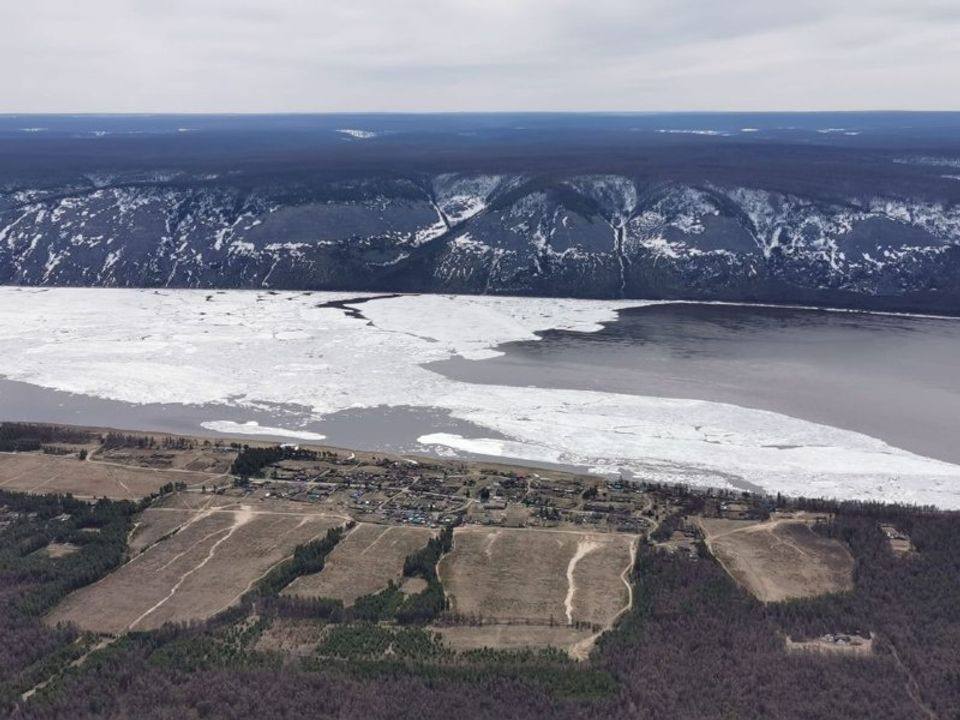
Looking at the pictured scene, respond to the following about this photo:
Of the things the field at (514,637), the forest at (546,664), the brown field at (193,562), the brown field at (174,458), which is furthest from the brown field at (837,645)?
the brown field at (174,458)

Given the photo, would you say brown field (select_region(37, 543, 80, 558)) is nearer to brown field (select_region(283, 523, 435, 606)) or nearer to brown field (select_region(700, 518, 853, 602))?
brown field (select_region(283, 523, 435, 606))

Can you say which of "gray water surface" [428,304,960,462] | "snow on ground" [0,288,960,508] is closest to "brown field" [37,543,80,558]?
"snow on ground" [0,288,960,508]

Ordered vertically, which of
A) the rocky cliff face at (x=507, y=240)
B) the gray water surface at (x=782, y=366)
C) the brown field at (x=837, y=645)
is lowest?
the brown field at (x=837, y=645)

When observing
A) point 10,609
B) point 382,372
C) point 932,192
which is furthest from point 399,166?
point 10,609

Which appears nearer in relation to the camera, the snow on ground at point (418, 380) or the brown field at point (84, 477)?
the brown field at point (84, 477)

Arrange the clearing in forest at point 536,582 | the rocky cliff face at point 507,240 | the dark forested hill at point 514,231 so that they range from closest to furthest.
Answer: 1. the clearing in forest at point 536,582
2. the rocky cliff face at point 507,240
3. the dark forested hill at point 514,231

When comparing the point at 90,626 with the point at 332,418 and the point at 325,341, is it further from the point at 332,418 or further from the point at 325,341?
the point at 325,341

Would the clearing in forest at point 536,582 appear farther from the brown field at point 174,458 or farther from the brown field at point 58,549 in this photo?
the brown field at point 58,549
